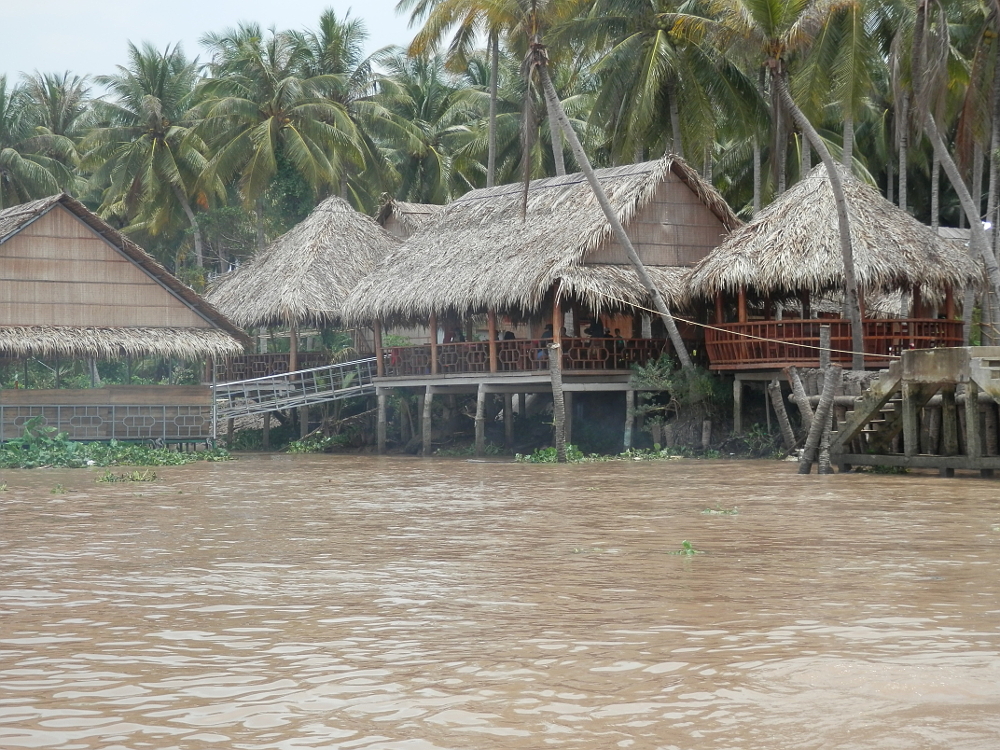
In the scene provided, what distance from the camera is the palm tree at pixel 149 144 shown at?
34844 mm

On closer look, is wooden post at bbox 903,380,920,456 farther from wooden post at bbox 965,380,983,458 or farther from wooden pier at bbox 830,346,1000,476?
wooden post at bbox 965,380,983,458

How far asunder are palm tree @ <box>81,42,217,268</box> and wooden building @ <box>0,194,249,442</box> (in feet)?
33.6

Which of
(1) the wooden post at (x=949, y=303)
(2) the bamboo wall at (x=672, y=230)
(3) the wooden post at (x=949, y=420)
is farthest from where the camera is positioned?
(2) the bamboo wall at (x=672, y=230)

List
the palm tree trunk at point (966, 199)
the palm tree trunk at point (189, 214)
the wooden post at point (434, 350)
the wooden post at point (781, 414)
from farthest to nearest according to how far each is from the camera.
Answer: the palm tree trunk at point (189, 214) → the wooden post at point (434, 350) → the palm tree trunk at point (966, 199) → the wooden post at point (781, 414)

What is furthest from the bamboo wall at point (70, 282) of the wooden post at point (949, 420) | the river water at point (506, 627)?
the wooden post at point (949, 420)

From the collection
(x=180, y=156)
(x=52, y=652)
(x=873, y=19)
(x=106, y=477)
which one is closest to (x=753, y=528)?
(x=52, y=652)

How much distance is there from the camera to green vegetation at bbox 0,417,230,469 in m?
21.1

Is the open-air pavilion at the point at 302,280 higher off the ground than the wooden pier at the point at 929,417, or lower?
higher

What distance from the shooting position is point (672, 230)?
2384cm

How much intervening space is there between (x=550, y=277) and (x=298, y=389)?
26.9 feet

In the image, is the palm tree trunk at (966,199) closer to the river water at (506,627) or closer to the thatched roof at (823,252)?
the thatched roof at (823,252)

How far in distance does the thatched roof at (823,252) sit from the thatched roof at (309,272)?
364 inches

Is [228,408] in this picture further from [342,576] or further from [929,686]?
[929,686]

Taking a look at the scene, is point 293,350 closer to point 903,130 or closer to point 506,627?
point 903,130
